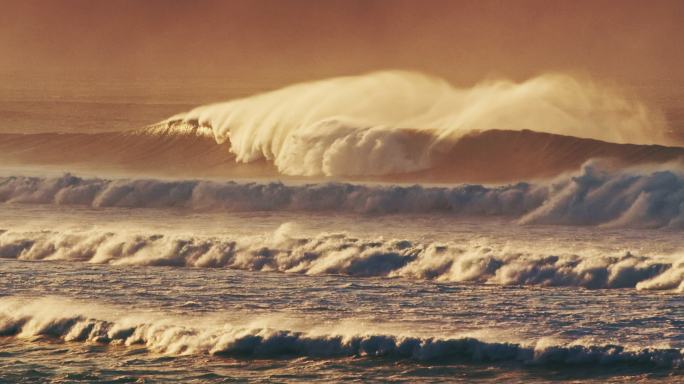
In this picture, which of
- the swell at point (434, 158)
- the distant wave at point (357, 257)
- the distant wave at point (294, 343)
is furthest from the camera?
the swell at point (434, 158)

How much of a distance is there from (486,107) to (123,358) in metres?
24.9

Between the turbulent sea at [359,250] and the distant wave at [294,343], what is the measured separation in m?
0.02

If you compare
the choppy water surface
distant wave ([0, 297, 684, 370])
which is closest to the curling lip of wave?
the choppy water surface

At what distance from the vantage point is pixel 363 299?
16062 mm

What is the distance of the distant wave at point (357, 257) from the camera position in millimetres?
17359

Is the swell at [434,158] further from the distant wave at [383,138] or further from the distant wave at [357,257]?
the distant wave at [357,257]

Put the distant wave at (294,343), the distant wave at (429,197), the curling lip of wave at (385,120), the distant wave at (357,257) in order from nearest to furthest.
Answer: the distant wave at (294,343), the distant wave at (357,257), the distant wave at (429,197), the curling lip of wave at (385,120)

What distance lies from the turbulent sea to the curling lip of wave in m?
0.09

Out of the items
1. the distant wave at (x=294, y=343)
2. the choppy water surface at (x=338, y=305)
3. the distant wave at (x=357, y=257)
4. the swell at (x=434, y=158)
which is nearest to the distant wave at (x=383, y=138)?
the swell at (x=434, y=158)

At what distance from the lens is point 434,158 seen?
112 feet

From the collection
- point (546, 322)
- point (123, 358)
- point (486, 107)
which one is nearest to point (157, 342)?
point (123, 358)

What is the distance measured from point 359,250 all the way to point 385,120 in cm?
1744

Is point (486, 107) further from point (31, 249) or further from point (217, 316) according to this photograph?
point (217, 316)

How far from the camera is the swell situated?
3256 cm
